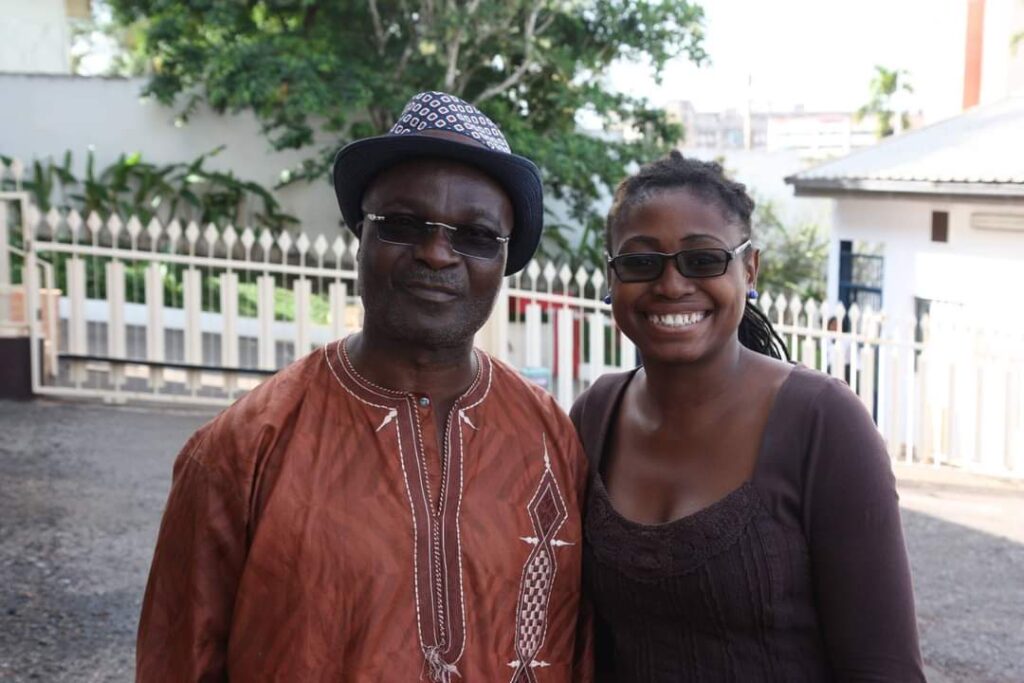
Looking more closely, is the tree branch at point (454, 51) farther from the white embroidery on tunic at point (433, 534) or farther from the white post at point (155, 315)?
the white embroidery on tunic at point (433, 534)

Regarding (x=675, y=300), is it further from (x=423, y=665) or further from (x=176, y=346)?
(x=176, y=346)

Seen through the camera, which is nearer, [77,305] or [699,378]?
[699,378]

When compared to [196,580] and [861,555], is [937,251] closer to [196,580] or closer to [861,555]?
[861,555]

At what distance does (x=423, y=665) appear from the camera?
229 centimetres

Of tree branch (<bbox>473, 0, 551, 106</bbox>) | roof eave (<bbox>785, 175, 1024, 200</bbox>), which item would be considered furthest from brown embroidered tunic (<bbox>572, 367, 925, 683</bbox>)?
tree branch (<bbox>473, 0, 551, 106</bbox>)

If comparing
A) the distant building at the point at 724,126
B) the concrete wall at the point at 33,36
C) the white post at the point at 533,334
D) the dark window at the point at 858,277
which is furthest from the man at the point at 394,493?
the distant building at the point at 724,126

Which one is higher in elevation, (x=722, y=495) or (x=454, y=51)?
(x=454, y=51)

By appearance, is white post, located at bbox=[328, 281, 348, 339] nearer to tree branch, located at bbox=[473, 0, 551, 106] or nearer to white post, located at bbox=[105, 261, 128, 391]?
white post, located at bbox=[105, 261, 128, 391]

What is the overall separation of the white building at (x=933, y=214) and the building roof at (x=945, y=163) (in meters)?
0.01

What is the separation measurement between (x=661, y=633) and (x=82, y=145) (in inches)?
572

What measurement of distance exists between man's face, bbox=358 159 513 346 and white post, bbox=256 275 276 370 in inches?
269

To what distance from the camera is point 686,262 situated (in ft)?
8.08

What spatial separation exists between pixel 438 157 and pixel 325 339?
290 inches

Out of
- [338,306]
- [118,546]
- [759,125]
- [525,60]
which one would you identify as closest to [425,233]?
[118,546]
